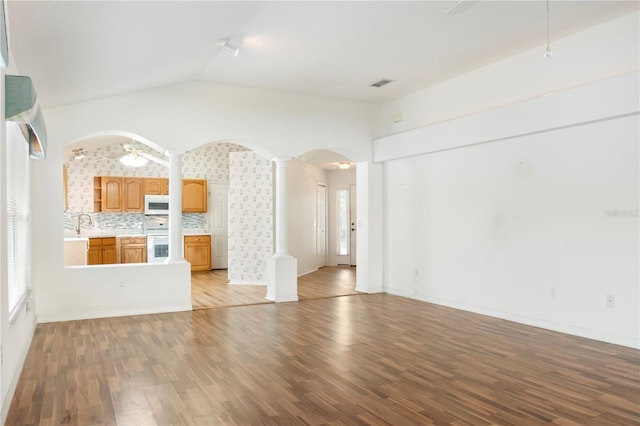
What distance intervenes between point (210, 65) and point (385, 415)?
15.7 ft

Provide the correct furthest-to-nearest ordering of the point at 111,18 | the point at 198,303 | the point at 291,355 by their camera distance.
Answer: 1. the point at 198,303
2. the point at 291,355
3. the point at 111,18

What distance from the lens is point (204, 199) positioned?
10.9 m

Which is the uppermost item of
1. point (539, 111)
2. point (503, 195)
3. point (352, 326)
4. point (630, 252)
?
point (539, 111)

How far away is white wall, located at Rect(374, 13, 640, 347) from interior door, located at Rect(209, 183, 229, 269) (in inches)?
212

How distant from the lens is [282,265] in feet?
23.0

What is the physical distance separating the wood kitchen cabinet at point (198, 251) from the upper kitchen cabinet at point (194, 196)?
2.27 feet

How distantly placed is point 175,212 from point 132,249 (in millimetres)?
3952

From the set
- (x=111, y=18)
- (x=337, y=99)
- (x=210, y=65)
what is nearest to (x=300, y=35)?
(x=210, y=65)

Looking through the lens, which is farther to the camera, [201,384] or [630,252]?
[630,252]

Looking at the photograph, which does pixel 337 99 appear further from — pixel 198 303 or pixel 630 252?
pixel 630 252

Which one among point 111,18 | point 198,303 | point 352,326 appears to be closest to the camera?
point 111,18

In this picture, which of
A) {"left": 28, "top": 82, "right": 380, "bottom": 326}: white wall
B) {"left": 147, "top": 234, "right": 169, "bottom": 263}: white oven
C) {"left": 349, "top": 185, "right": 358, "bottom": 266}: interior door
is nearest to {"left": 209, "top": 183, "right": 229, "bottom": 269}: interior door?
{"left": 147, "top": 234, "right": 169, "bottom": 263}: white oven

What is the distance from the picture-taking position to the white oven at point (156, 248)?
9562 millimetres

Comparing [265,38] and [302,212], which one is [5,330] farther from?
[302,212]
